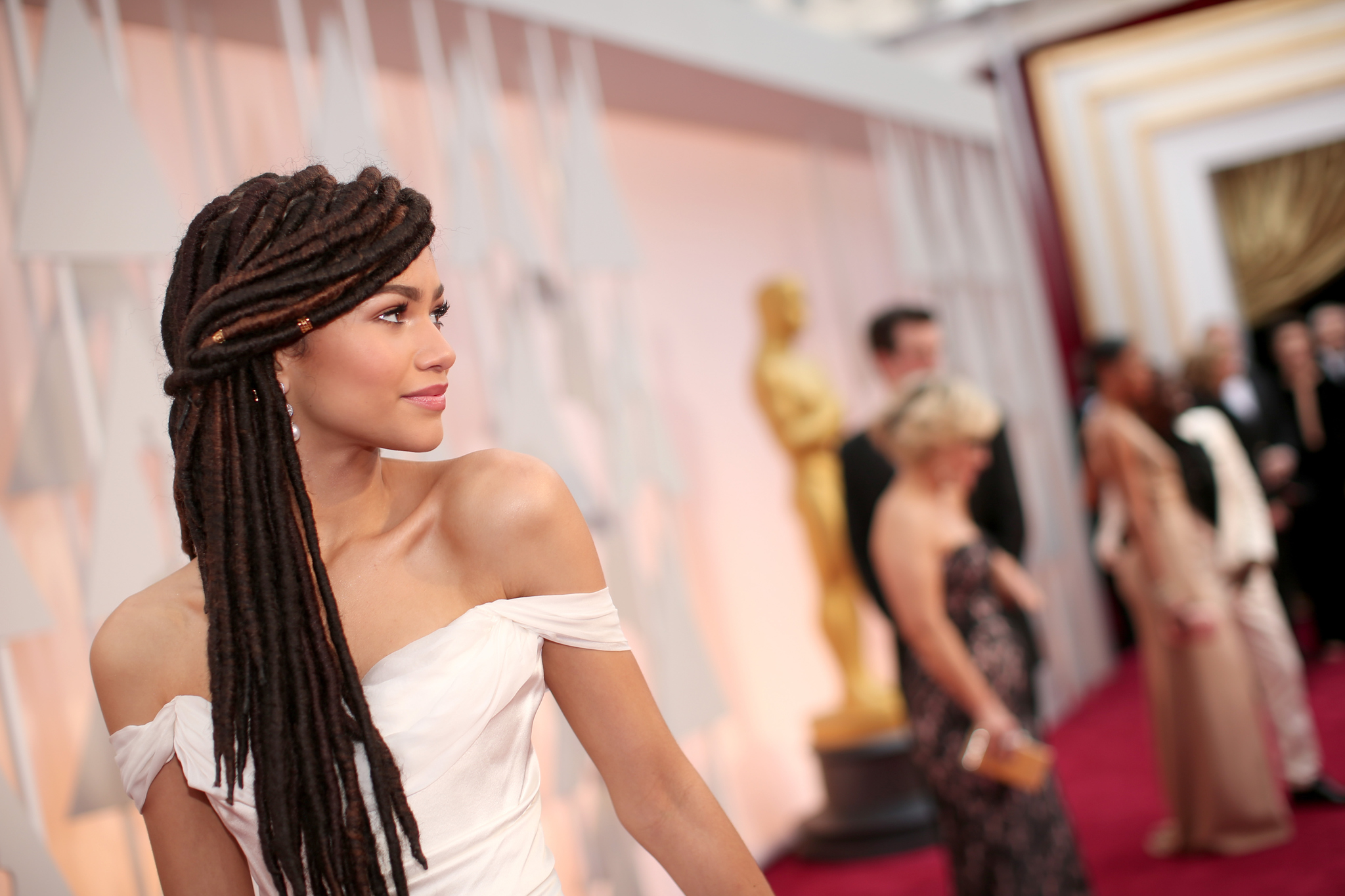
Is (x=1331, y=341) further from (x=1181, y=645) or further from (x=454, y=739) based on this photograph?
(x=454, y=739)

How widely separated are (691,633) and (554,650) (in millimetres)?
2152

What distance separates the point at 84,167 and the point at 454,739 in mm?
1520

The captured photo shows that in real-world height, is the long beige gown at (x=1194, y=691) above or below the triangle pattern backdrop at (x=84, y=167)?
below

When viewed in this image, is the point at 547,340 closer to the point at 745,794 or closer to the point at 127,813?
the point at 745,794

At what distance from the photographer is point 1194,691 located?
3.69 metres

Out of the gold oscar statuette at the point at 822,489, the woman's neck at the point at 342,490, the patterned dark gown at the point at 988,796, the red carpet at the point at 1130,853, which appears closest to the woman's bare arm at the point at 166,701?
the woman's neck at the point at 342,490

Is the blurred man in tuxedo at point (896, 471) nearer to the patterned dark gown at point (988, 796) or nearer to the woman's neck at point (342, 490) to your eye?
the patterned dark gown at point (988, 796)

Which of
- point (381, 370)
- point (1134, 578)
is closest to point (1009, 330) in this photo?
point (1134, 578)

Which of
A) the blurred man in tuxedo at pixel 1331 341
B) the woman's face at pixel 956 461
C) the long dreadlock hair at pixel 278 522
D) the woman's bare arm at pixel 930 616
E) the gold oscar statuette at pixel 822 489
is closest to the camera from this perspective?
the long dreadlock hair at pixel 278 522

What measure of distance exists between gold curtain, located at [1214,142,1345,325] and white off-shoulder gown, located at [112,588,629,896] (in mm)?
7492

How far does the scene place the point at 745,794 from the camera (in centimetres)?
464

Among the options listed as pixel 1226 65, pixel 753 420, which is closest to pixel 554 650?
pixel 753 420

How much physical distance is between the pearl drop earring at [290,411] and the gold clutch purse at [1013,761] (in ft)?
5.80

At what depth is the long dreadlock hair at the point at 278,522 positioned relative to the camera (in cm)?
117
